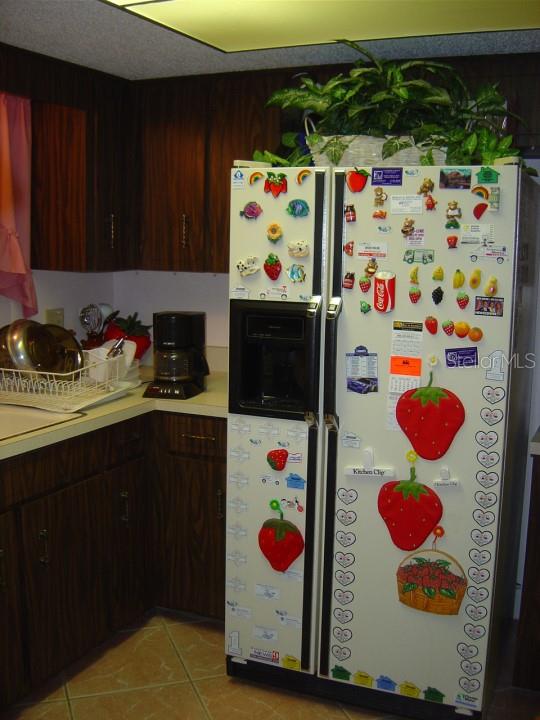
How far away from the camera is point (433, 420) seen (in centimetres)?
220

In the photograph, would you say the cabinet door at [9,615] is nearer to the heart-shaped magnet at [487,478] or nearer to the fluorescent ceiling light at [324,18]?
the heart-shaped magnet at [487,478]

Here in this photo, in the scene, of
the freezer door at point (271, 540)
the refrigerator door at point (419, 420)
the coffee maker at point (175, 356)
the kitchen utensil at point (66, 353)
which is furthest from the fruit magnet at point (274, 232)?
the kitchen utensil at point (66, 353)

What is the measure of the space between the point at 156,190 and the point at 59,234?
0.45 m

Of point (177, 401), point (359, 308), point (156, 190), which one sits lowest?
point (177, 401)

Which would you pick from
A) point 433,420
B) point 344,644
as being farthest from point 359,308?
point 344,644

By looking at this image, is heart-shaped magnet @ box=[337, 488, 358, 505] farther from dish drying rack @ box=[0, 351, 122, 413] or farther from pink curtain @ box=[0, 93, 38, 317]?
pink curtain @ box=[0, 93, 38, 317]

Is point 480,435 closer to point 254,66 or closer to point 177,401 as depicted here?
point 177,401

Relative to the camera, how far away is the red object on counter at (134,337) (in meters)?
3.26

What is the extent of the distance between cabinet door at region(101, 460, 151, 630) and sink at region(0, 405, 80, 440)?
12.3 inches

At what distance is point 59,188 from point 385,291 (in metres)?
1.55

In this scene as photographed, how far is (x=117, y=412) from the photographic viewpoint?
104 inches

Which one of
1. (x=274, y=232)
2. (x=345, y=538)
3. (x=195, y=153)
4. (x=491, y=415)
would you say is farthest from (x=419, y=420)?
(x=195, y=153)

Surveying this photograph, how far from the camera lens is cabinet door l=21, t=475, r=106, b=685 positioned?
2.36 metres

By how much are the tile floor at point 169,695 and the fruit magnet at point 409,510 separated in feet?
2.17
